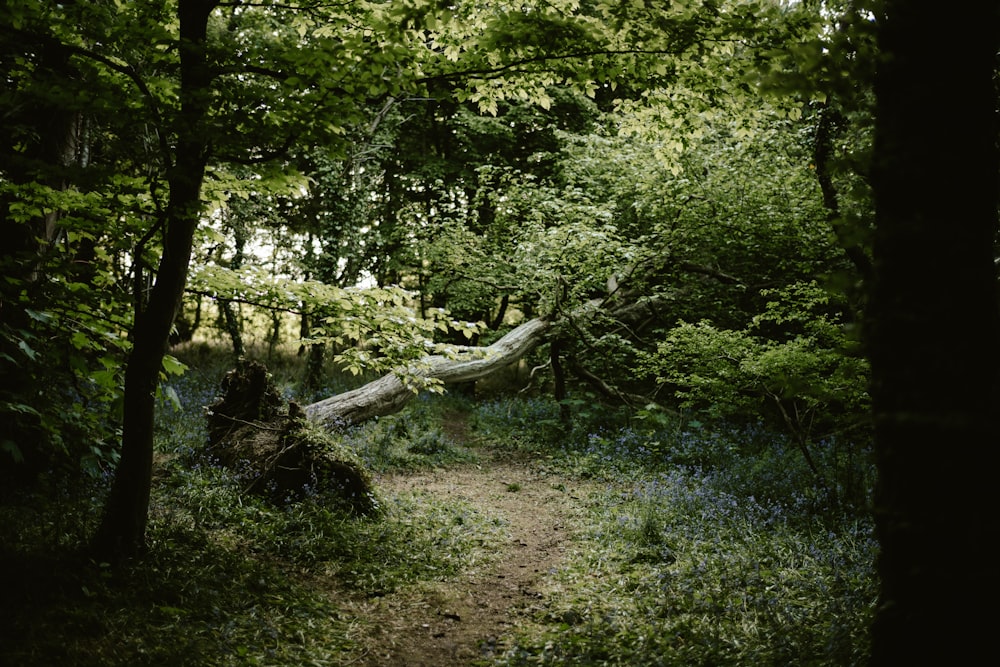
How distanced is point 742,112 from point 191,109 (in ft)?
15.3

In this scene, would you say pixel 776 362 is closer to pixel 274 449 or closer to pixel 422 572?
pixel 422 572

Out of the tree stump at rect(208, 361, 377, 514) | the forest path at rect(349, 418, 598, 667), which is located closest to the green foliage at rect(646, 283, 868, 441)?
the forest path at rect(349, 418, 598, 667)

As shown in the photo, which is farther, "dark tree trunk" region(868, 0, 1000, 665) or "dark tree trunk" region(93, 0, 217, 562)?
"dark tree trunk" region(93, 0, 217, 562)

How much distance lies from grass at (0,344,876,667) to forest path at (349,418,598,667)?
0.60ft

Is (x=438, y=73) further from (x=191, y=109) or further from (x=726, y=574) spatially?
(x=726, y=574)

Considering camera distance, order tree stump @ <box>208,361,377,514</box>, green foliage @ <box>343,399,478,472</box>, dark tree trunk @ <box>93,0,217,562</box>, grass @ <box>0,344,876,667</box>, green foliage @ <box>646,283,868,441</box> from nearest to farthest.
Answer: grass @ <box>0,344,876,667</box>, dark tree trunk @ <box>93,0,217,562</box>, green foliage @ <box>646,283,868,441</box>, tree stump @ <box>208,361,377,514</box>, green foliage @ <box>343,399,478,472</box>

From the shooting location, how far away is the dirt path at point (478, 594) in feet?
15.4

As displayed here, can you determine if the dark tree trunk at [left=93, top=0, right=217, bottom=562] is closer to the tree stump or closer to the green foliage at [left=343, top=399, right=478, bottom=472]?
the tree stump

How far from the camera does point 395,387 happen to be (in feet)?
40.4

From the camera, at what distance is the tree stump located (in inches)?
290

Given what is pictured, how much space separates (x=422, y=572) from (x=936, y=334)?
17.7 ft

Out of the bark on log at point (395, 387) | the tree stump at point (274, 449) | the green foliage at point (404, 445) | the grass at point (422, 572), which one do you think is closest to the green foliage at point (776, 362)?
the grass at point (422, 572)

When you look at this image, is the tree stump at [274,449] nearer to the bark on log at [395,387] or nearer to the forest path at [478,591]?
the forest path at [478,591]

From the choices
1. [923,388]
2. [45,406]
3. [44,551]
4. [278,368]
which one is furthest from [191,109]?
[278,368]
